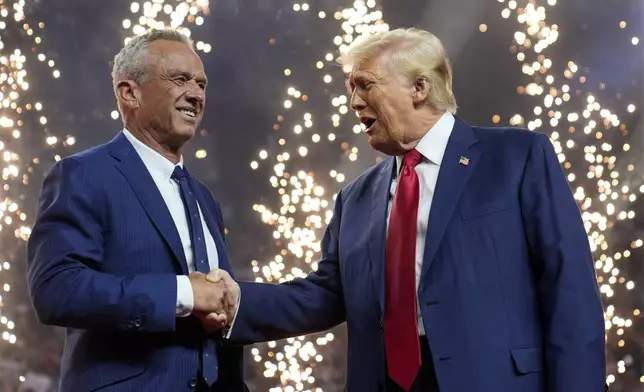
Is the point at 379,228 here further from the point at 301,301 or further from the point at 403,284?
the point at 301,301

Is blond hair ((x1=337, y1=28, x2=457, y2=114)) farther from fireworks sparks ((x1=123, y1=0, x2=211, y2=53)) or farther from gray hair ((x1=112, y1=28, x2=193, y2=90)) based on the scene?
fireworks sparks ((x1=123, y1=0, x2=211, y2=53))

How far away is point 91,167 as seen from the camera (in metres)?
1.97

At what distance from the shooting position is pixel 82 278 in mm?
1810

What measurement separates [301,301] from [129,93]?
0.79m

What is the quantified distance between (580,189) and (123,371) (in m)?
2.83

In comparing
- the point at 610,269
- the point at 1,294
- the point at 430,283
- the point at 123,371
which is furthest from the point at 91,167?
the point at 610,269

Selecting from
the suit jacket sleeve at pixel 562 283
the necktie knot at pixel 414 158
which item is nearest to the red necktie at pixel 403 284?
the necktie knot at pixel 414 158

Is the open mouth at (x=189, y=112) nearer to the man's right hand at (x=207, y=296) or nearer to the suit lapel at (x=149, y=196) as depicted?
the suit lapel at (x=149, y=196)

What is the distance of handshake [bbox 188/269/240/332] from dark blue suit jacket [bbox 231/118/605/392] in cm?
34

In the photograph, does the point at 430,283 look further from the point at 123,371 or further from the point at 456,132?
the point at 123,371

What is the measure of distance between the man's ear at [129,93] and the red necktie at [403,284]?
0.76m

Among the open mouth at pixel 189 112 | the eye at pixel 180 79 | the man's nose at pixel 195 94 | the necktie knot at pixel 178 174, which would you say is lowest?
the necktie knot at pixel 178 174

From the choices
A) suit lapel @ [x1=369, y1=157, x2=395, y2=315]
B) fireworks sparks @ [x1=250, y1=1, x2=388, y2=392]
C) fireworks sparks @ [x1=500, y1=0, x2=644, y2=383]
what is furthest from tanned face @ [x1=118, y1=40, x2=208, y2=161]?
fireworks sparks @ [x1=500, y1=0, x2=644, y2=383]

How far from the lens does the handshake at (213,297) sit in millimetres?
1906
